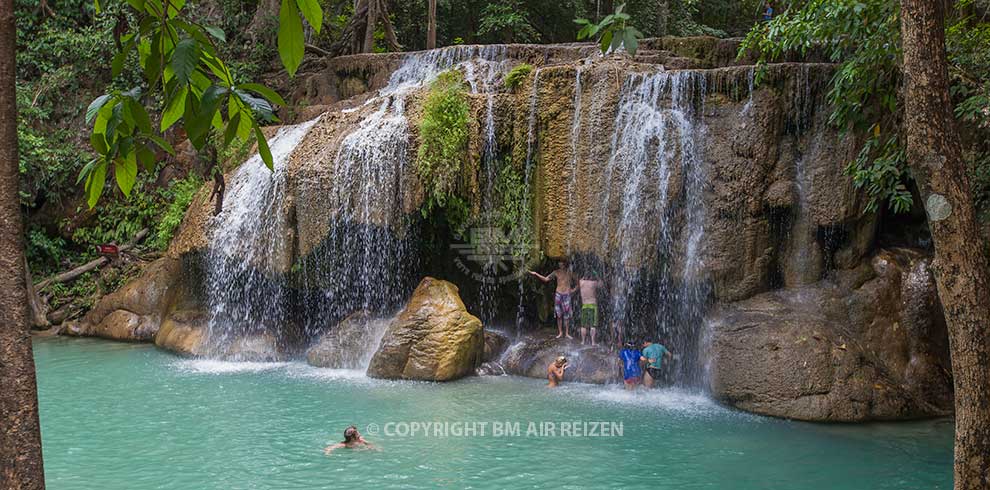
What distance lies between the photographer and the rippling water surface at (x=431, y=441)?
260 inches

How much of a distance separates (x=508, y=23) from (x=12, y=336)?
18.0 m

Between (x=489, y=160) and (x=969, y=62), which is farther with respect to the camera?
(x=489, y=160)

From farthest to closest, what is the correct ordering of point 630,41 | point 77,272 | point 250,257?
point 77,272
point 250,257
point 630,41

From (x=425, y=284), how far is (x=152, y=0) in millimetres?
9135

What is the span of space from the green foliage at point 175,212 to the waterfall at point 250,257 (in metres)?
1.50

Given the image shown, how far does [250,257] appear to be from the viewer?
39.1 feet

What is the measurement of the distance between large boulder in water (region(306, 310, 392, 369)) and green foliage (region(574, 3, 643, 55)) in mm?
9251

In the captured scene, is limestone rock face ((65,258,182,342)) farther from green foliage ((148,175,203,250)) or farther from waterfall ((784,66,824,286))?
waterfall ((784,66,824,286))

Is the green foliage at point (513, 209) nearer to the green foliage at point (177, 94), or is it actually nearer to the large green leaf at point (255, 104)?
the green foliage at point (177, 94)

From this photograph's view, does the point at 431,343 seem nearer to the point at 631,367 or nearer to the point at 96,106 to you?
the point at 631,367

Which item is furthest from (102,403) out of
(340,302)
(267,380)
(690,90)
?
(690,90)

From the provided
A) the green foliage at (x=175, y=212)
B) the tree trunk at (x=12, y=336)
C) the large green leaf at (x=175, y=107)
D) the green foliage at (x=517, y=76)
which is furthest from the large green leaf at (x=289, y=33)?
the green foliage at (x=175, y=212)

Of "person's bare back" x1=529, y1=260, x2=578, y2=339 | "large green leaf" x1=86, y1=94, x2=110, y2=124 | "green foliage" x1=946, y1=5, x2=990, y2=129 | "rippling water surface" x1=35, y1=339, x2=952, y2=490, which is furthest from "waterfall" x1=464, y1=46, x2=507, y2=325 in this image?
"large green leaf" x1=86, y1=94, x2=110, y2=124

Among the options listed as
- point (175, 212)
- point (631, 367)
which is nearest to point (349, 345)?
point (631, 367)
